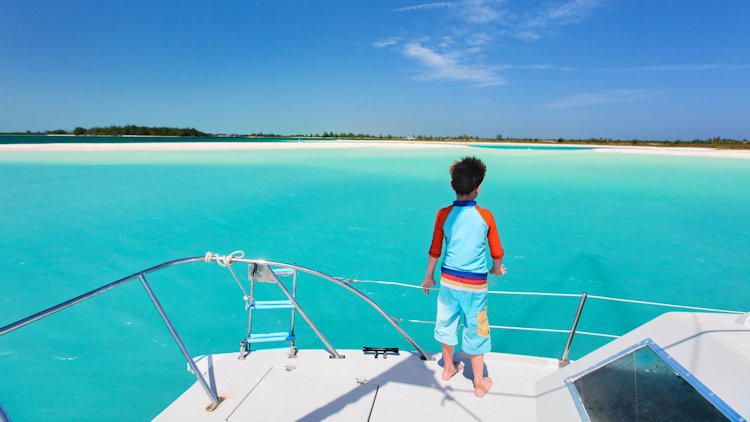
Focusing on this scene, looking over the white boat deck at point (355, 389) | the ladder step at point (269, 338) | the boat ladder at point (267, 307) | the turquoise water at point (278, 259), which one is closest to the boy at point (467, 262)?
the white boat deck at point (355, 389)

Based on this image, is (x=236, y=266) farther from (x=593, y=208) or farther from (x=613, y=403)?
(x=593, y=208)

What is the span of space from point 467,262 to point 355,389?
111 cm

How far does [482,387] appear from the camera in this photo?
2.04 metres

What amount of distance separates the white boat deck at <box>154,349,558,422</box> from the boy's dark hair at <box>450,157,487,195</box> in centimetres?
130

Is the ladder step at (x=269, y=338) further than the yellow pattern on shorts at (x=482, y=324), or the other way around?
the ladder step at (x=269, y=338)

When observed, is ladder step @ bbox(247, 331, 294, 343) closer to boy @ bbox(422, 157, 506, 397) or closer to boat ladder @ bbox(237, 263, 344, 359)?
boat ladder @ bbox(237, 263, 344, 359)

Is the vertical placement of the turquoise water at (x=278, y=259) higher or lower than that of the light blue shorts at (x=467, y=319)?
lower

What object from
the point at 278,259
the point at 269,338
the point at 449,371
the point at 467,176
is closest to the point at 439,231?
the point at 467,176

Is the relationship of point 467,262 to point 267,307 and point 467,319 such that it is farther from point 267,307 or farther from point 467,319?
point 267,307

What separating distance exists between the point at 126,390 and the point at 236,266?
2886 mm

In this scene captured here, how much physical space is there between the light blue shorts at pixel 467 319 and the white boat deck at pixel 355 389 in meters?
0.33

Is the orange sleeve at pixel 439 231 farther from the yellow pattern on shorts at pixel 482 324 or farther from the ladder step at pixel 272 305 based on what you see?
the ladder step at pixel 272 305

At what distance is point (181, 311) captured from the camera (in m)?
4.48

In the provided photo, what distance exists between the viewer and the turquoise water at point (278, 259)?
3.43m
